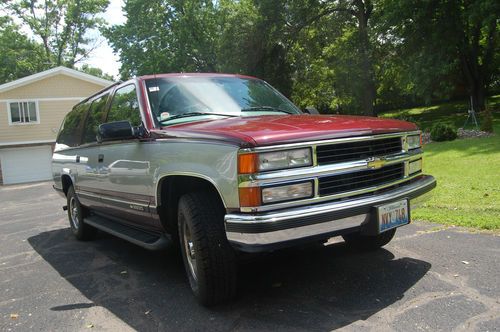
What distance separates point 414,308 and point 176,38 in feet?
128

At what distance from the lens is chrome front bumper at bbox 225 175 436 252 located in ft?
10.2

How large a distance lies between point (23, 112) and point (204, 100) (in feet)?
88.6

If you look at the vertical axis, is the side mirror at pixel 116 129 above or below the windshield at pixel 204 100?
below

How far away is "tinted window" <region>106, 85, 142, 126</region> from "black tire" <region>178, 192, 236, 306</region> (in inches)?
50.7

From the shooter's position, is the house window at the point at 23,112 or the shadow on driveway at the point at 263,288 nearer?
the shadow on driveway at the point at 263,288

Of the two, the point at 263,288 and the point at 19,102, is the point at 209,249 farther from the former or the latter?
the point at 19,102

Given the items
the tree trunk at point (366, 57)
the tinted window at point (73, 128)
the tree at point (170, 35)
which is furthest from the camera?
the tree at point (170, 35)

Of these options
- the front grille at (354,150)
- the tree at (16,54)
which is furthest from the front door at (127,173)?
the tree at (16,54)

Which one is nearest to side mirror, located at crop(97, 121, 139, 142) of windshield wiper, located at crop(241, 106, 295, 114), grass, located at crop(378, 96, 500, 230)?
windshield wiper, located at crop(241, 106, 295, 114)

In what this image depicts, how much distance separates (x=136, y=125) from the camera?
456 centimetres

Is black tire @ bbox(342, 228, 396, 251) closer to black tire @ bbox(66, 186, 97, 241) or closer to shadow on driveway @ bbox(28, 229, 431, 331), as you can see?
shadow on driveway @ bbox(28, 229, 431, 331)

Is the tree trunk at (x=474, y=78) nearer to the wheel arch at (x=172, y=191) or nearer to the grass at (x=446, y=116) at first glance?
the grass at (x=446, y=116)

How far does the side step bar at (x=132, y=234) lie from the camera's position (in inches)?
165

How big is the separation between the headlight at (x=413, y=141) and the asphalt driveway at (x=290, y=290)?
1100 mm
